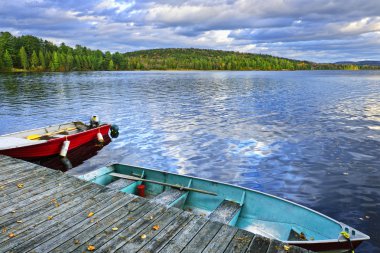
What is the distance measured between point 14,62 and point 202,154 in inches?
6937

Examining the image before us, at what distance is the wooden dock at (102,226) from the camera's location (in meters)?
6.45

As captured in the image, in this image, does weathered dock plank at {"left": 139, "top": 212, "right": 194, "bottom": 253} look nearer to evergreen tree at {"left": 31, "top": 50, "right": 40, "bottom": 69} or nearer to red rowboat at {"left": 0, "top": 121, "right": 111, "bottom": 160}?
red rowboat at {"left": 0, "top": 121, "right": 111, "bottom": 160}

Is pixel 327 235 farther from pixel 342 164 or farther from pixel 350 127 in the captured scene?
pixel 350 127

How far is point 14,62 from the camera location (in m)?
162

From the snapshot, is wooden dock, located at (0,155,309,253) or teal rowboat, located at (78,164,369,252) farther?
teal rowboat, located at (78,164,369,252)

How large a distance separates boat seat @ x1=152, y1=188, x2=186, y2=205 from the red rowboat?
960 cm

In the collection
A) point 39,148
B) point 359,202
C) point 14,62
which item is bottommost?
point 359,202

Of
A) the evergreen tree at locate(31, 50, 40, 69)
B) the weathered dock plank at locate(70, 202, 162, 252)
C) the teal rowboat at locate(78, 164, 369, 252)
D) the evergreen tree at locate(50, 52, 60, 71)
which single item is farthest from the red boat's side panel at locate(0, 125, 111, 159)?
the evergreen tree at locate(50, 52, 60, 71)

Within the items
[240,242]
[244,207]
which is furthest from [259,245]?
[244,207]

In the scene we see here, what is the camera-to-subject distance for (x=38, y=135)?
19.7 m

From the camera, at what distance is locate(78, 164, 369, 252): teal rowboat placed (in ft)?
24.3

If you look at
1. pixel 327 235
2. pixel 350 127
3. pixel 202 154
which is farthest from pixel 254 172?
pixel 350 127

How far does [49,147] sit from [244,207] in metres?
13.3

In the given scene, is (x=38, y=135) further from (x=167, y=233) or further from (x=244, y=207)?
(x=167, y=233)
